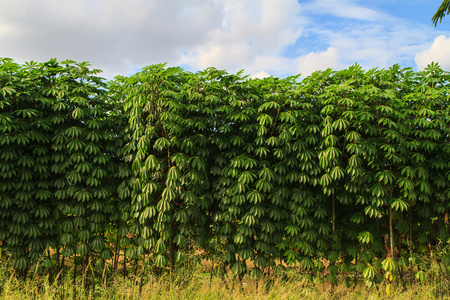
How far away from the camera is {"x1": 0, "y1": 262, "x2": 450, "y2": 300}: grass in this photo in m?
4.33

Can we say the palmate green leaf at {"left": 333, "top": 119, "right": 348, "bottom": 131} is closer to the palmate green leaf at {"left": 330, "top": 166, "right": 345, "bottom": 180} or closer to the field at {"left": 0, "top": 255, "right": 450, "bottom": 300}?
the palmate green leaf at {"left": 330, "top": 166, "right": 345, "bottom": 180}

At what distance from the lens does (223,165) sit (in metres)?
5.18

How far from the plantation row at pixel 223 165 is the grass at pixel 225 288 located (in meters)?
0.21

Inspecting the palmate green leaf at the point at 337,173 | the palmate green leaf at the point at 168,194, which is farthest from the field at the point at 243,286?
the palmate green leaf at the point at 337,173

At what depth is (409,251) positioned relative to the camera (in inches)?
218

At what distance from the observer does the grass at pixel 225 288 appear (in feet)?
14.2

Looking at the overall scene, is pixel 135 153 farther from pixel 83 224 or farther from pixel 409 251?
pixel 409 251

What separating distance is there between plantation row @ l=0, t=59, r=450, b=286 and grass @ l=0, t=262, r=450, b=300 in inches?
8.4

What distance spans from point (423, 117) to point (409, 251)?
7.18ft

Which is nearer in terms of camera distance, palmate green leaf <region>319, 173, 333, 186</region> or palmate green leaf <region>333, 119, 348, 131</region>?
palmate green leaf <region>333, 119, 348, 131</region>

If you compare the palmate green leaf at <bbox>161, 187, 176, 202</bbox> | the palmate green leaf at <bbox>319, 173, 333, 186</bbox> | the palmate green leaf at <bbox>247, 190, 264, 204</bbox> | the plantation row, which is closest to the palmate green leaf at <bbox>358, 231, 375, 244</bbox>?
the plantation row

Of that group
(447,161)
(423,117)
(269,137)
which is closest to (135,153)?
(269,137)

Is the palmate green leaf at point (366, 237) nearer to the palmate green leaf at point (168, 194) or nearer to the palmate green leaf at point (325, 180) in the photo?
the palmate green leaf at point (325, 180)

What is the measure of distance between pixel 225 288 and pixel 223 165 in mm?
1746
